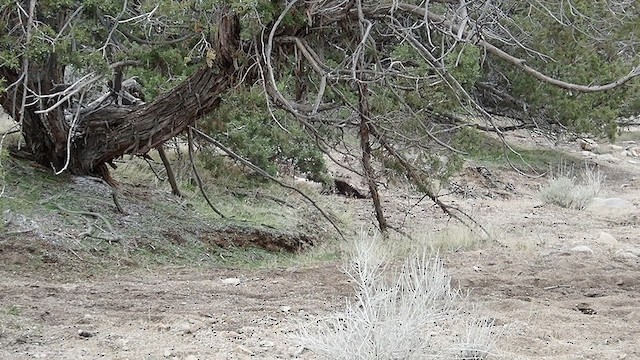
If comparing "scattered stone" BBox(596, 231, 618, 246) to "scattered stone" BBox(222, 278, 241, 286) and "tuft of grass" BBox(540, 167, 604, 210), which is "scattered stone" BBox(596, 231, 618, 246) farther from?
"tuft of grass" BBox(540, 167, 604, 210)

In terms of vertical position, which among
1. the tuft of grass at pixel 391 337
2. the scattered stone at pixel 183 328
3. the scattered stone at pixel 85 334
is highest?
the tuft of grass at pixel 391 337

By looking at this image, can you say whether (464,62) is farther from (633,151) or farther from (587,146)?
(633,151)

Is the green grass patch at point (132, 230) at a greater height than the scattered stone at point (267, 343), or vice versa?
the scattered stone at point (267, 343)

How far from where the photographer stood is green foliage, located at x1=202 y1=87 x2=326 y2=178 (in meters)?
7.80

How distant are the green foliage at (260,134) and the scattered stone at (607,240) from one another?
127 inches

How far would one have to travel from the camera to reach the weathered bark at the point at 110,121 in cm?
737

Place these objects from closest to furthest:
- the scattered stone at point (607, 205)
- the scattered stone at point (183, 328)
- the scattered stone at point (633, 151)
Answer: the scattered stone at point (183, 328), the scattered stone at point (607, 205), the scattered stone at point (633, 151)

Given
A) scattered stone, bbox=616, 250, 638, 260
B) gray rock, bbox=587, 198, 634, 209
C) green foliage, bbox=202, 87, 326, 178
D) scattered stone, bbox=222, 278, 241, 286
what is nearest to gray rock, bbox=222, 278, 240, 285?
scattered stone, bbox=222, 278, 241, 286

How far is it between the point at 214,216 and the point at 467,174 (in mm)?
8612

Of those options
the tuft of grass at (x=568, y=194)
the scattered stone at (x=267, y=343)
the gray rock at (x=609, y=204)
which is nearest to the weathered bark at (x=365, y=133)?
the scattered stone at (x=267, y=343)

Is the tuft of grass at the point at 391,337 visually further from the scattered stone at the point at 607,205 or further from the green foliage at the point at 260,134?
the scattered stone at the point at 607,205

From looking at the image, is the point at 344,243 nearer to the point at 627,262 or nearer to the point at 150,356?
the point at 627,262

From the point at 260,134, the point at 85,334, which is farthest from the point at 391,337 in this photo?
the point at 260,134

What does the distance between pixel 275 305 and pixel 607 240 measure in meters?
4.44
